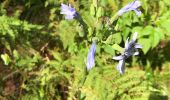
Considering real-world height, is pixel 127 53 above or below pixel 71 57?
above

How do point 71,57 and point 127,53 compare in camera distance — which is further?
point 71,57

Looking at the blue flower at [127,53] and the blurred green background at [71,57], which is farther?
the blurred green background at [71,57]

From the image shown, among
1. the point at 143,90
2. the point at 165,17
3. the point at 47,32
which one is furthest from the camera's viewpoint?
the point at 47,32

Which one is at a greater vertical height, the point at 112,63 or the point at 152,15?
the point at 152,15

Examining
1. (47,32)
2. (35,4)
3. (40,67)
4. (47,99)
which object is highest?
(35,4)

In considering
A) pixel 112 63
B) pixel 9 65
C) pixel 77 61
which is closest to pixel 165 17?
pixel 112 63

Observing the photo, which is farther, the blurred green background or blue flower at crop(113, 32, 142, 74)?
the blurred green background

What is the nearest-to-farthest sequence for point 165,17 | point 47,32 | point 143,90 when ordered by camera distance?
point 143,90 → point 165,17 → point 47,32

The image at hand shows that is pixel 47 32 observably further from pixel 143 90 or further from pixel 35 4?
pixel 143 90
